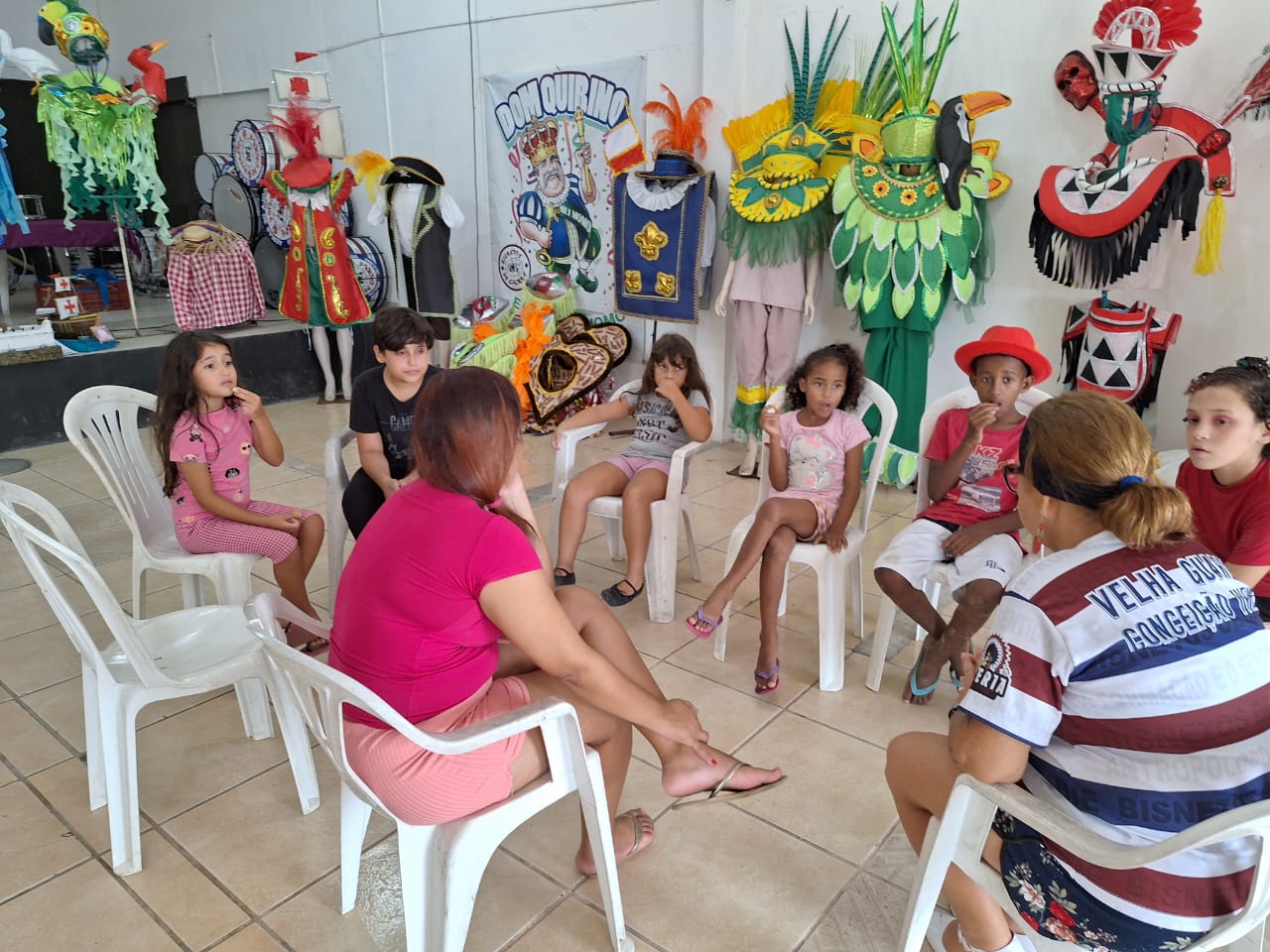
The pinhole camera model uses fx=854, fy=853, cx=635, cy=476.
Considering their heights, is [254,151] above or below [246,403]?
above

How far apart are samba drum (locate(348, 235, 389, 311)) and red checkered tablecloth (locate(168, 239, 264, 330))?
683 millimetres

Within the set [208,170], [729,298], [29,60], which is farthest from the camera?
[208,170]

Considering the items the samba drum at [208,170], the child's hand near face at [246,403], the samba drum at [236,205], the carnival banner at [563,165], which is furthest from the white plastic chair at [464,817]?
the samba drum at [208,170]

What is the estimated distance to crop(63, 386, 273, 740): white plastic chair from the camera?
213 cm

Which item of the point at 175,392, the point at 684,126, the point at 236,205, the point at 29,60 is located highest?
the point at 29,60

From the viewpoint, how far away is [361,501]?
2566mm

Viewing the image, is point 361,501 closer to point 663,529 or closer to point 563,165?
point 663,529

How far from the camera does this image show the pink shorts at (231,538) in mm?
2176

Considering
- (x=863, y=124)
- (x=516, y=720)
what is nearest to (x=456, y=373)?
(x=516, y=720)

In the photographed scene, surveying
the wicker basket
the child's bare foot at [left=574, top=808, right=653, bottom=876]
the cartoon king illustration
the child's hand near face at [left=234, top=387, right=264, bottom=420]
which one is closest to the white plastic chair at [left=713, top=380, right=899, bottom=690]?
the child's bare foot at [left=574, top=808, right=653, bottom=876]

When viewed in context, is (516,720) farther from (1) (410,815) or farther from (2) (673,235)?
(2) (673,235)

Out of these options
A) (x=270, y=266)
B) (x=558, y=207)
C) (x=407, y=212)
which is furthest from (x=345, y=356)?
(x=270, y=266)

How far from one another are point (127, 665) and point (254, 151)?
646 cm

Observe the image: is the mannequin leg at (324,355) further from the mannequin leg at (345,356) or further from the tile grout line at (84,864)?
the tile grout line at (84,864)
